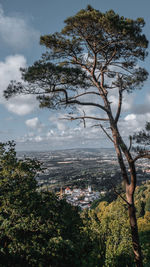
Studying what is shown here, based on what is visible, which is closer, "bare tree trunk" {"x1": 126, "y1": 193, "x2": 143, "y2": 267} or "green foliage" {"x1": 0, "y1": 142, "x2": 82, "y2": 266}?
"bare tree trunk" {"x1": 126, "y1": 193, "x2": 143, "y2": 267}

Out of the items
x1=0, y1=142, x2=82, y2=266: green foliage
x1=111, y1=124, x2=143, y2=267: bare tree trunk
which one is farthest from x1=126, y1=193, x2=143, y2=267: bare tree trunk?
x1=0, y1=142, x2=82, y2=266: green foliage

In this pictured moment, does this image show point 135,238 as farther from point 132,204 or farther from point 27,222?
point 27,222

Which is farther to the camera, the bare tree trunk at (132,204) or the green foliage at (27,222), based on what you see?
A: the green foliage at (27,222)

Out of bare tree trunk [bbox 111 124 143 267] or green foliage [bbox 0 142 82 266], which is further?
green foliage [bbox 0 142 82 266]

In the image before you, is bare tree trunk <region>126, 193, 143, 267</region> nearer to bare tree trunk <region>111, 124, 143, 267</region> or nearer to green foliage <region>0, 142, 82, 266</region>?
bare tree trunk <region>111, 124, 143, 267</region>

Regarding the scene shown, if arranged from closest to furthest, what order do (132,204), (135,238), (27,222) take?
(135,238) < (132,204) < (27,222)

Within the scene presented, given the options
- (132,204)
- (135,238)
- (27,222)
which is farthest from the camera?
(27,222)

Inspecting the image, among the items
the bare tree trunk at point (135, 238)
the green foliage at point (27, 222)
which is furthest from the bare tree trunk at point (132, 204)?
the green foliage at point (27, 222)

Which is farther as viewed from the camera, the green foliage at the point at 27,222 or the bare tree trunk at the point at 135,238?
the green foliage at the point at 27,222

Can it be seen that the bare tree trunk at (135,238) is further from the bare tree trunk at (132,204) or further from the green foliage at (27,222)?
the green foliage at (27,222)

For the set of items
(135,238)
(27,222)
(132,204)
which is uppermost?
(132,204)

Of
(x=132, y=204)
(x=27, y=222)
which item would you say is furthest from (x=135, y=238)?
(x=27, y=222)
